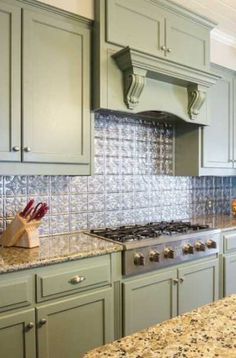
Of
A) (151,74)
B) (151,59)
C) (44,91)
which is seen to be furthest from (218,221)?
(44,91)

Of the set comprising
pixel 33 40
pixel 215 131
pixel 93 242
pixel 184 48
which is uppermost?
pixel 184 48

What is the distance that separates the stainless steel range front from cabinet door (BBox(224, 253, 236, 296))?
0.71 ft

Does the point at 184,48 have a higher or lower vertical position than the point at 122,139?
higher

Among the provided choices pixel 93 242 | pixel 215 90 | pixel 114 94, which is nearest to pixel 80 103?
pixel 114 94

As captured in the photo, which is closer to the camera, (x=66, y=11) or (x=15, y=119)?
(x=15, y=119)

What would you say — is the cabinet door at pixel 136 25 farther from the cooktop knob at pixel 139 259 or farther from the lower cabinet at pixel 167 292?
the lower cabinet at pixel 167 292

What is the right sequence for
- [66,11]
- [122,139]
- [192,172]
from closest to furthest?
[66,11] → [122,139] → [192,172]

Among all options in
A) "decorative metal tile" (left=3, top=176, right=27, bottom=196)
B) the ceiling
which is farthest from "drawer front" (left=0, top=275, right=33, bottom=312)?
the ceiling

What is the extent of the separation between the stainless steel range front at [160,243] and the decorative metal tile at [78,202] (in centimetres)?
21

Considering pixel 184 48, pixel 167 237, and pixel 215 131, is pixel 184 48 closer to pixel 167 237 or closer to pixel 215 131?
pixel 215 131

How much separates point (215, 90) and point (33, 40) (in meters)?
1.75

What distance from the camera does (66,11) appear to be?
6.36 ft

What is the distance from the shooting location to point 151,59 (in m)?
2.10

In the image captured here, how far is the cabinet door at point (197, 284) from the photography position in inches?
86.1
